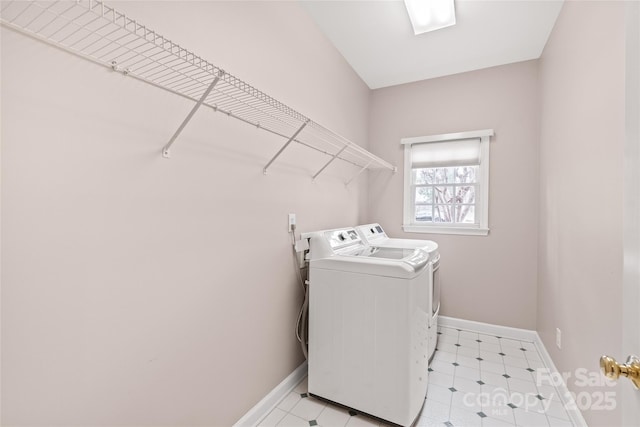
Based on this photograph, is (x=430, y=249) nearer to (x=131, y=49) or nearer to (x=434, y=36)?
(x=434, y=36)

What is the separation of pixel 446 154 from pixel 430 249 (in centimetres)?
135

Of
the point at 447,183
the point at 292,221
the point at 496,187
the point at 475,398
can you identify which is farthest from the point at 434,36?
the point at 475,398

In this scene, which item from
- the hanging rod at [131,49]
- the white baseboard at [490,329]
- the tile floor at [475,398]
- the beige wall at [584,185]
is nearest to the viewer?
the hanging rod at [131,49]

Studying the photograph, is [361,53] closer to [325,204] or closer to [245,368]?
[325,204]

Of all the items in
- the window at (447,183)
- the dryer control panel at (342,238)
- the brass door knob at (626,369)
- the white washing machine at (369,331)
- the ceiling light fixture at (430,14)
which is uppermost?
the ceiling light fixture at (430,14)

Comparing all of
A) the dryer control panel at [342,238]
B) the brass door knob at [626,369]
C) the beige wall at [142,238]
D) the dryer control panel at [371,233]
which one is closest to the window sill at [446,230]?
the dryer control panel at [371,233]

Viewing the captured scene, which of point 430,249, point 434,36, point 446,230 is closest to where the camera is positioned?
point 430,249

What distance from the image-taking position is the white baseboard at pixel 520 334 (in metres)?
1.86

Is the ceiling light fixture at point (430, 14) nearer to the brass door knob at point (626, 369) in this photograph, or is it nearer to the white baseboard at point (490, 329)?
the brass door knob at point (626, 369)

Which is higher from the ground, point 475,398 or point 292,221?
point 292,221

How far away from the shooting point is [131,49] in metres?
0.98

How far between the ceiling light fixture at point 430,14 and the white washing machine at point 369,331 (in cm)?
178

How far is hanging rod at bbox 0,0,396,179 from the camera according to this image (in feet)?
2.58

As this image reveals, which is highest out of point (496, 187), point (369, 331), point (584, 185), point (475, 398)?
point (496, 187)
